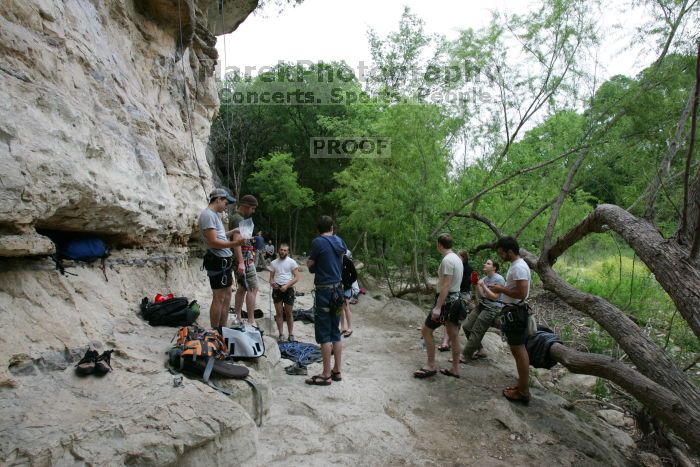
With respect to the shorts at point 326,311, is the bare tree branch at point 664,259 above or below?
above

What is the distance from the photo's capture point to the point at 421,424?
3996 millimetres

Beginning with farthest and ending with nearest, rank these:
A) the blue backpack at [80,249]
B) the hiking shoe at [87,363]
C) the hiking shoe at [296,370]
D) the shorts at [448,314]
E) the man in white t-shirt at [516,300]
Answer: the shorts at [448,314] → the hiking shoe at [296,370] → the man in white t-shirt at [516,300] → the blue backpack at [80,249] → the hiking shoe at [87,363]

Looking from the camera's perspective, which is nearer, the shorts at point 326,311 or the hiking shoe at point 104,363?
the hiking shoe at point 104,363

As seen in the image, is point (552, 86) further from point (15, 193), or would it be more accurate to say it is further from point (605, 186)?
point (15, 193)

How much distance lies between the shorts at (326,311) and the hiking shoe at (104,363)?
77.2 inches

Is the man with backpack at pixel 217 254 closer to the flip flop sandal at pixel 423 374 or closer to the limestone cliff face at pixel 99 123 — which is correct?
the limestone cliff face at pixel 99 123

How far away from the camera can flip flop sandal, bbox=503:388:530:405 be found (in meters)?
4.52

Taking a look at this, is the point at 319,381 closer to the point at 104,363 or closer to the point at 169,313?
the point at 169,313

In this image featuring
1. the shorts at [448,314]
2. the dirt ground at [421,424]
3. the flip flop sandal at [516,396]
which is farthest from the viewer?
the shorts at [448,314]

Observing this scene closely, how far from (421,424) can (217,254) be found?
2.83 metres

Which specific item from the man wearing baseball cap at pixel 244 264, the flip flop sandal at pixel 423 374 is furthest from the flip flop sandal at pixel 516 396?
the man wearing baseball cap at pixel 244 264

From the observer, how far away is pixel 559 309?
1110 cm

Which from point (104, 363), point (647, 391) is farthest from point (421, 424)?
point (104, 363)

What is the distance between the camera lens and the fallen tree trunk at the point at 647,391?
11.3ft
